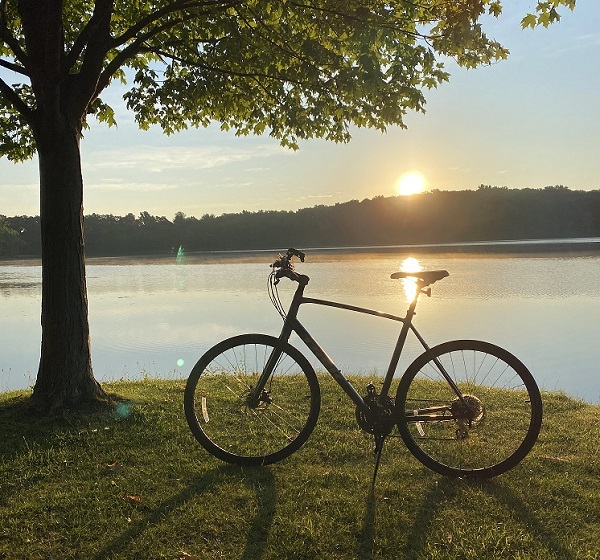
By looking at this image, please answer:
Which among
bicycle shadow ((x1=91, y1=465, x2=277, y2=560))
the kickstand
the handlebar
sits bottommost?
bicycle shadow ((x1=91, y1=465, x2=277, y2=560))

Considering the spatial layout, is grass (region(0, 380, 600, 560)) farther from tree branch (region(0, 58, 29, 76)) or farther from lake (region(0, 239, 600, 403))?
lake (region(0, 239, 600, 403))

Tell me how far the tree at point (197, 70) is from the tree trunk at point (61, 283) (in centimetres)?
1

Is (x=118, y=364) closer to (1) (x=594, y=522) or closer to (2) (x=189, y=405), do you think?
(2) (x=189, y=405)

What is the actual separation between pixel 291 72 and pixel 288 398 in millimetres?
4059

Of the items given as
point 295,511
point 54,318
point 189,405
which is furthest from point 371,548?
point 54,318

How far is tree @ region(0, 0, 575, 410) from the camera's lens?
5906 millimetres

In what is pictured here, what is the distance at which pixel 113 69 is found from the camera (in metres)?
6.64

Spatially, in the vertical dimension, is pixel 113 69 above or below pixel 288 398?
above

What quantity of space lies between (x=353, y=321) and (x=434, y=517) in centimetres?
1826

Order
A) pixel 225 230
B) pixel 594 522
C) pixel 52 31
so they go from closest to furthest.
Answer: pixel 594 522 → pixel 52 31 → pixel 225 230

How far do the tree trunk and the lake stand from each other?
12.2 feet

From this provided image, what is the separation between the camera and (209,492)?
4.04m

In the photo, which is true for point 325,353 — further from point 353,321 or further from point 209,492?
point 353,321

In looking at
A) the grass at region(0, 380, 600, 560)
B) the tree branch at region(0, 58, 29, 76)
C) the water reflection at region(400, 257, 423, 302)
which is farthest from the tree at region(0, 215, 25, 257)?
the grass at region(0, 380, 600, 560)
